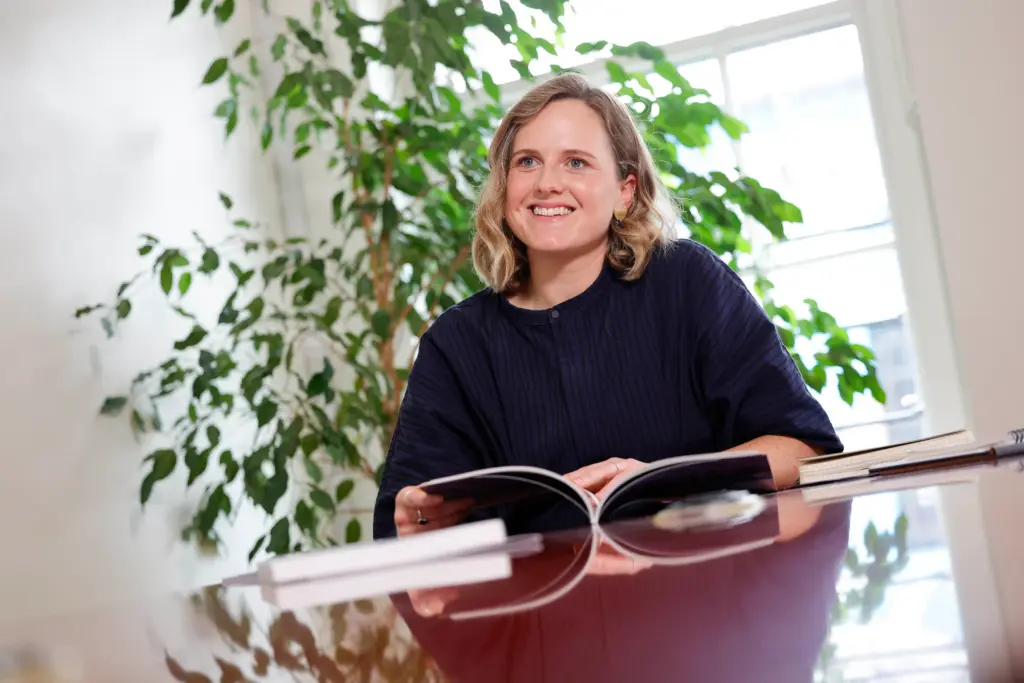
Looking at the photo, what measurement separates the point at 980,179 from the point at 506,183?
3.83 ft

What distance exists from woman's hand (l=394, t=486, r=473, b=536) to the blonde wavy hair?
0.52 metres

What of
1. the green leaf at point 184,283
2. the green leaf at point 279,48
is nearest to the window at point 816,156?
the green leaf at point 279,48

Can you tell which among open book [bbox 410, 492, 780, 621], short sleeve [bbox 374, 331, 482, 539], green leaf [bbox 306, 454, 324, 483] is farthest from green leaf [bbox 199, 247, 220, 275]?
open book [bbox 410, 492, 780, 621]

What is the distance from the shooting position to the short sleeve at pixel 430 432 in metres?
1.56

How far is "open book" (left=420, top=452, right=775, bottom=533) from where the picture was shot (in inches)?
40.0

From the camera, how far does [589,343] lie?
160cm

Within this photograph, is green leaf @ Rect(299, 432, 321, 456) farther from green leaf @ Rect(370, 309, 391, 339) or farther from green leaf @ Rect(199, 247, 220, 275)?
green leaf @ Rect(199, 247, 220, 275)

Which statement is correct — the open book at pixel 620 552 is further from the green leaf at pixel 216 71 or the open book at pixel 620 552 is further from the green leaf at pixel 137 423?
the green leaf at pixel 216 71

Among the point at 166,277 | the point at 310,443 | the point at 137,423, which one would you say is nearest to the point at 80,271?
the point at 166,277

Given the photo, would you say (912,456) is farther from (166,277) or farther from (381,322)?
(166,277)

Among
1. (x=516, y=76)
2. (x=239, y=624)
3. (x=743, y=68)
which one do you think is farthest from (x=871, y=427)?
(x=239, y=624)

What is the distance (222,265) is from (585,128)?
4.67 feet

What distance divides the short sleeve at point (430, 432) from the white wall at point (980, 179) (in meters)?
1.29

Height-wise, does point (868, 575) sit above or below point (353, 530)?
above
